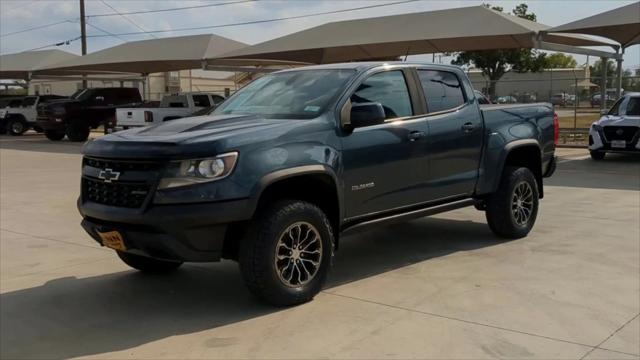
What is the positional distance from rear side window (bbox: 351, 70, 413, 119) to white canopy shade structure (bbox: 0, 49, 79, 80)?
34164 mm

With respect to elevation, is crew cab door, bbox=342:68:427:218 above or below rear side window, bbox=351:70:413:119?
below

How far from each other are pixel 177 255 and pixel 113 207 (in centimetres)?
64

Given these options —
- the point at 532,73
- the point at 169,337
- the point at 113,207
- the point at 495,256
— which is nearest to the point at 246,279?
the point at 169,337

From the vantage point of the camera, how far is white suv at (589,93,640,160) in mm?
15758

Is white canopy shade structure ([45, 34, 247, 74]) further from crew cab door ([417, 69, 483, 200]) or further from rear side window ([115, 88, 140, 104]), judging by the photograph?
crew cab door ([417, 69, 483, 200])

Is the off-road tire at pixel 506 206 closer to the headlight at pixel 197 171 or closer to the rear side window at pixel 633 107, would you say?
the headlight at pixel 197 171

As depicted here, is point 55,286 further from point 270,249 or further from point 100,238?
point 270,249

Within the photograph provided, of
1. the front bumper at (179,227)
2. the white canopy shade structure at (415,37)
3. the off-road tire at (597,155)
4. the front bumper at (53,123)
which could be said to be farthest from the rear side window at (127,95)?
the front bumper at (179,227)

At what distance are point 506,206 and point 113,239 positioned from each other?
421 cm

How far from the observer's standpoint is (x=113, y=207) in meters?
4.90

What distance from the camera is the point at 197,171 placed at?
467 cm

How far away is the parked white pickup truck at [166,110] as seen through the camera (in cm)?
2091

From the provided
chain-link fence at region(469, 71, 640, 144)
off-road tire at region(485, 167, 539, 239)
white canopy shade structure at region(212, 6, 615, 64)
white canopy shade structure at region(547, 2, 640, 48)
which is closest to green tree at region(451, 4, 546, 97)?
chain-link fence at region(469, 71, 640, 144)

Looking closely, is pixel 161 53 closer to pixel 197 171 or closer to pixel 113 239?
pixel 113 239
